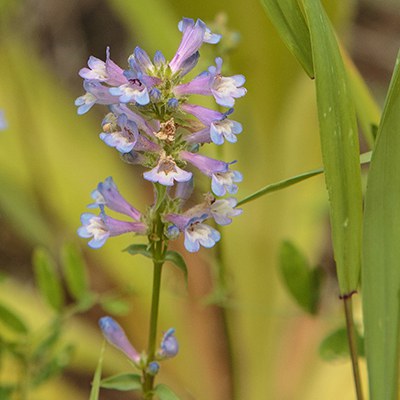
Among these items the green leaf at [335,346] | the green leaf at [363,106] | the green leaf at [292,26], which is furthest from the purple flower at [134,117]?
the green leaf at [335,346]

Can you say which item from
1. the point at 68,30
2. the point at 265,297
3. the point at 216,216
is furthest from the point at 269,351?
the point at 68,30

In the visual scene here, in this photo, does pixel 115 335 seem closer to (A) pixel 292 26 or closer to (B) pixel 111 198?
(B) pixel 111 198

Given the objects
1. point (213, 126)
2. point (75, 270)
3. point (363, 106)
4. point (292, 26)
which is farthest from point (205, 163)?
point (75, 270)

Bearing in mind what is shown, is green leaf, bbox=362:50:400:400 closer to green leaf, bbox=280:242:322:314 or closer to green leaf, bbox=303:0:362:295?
green leaf, bbox=303:0:362:295

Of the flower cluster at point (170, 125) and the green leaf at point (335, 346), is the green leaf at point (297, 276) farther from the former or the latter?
the flower cluster at point (170, 125)

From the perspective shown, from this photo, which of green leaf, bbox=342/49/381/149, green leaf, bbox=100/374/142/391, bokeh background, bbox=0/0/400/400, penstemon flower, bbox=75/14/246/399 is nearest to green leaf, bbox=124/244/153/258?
penstemon flower, bbox=75/14/246/399

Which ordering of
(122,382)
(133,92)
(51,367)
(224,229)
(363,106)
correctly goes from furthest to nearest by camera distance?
(224,229) < (51,367) < (363,106) < (122,382) < (133,92)

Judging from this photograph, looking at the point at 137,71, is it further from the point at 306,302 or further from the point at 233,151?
the point at 233,151
